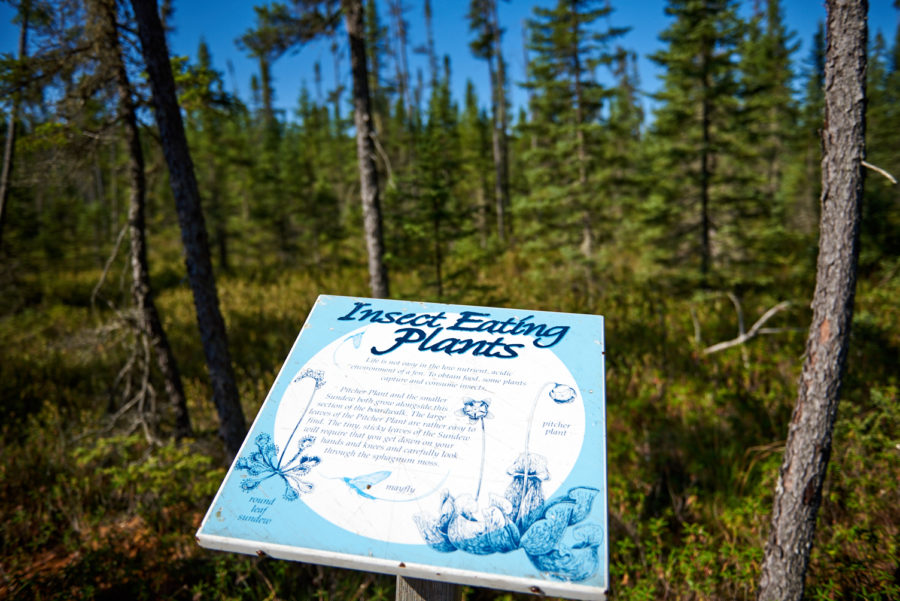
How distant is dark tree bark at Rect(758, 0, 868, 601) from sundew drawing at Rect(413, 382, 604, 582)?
6.34 ft

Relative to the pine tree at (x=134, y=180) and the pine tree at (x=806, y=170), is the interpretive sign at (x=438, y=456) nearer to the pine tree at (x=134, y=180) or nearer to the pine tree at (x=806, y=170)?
the pine tree at (x=134, y=180)

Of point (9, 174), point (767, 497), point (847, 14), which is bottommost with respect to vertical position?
point (767, 497)

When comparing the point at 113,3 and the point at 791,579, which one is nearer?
the point at 791,579

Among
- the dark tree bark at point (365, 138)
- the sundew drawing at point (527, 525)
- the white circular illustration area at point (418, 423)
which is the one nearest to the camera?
the sundew drawing at point (527, 525)

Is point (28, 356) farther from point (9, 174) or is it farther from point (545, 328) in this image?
point (545, 328)

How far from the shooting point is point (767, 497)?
423 centimetres

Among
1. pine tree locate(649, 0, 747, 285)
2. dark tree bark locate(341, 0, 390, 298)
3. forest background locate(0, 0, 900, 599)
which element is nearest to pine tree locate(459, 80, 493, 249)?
forest background locate(0, 0, 900, 599)

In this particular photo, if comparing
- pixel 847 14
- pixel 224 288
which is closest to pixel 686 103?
pixel 847 14

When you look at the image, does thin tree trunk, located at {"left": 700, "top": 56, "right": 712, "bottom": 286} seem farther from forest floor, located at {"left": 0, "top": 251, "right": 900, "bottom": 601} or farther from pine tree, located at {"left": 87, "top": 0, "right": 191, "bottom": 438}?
pine tree, located at {"left": 87, "top": 0, "right": 191, "bottom": 438}

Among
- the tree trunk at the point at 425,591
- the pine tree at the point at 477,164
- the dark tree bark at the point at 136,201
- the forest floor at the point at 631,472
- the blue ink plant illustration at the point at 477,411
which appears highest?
the pine tree at the point at 477,164

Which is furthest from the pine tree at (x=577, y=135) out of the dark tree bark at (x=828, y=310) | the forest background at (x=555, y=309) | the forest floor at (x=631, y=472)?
the dark tree bark at (x=828, y=310)

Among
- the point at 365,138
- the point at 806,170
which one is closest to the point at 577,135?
the point at 365,138

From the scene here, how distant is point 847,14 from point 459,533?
339 cm

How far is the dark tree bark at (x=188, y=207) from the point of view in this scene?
435cm
